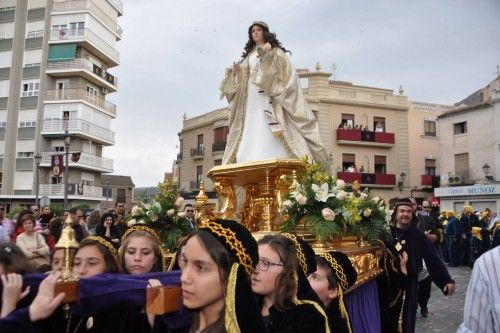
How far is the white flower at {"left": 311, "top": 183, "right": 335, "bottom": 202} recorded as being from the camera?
539 cm

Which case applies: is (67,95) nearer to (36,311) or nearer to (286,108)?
(286,108)

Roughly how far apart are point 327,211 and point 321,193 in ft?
1.09

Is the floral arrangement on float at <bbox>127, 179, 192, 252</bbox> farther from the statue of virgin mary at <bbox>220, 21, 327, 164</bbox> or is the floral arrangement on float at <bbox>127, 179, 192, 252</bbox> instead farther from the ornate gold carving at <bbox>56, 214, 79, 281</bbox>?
the ornate gold carving at <bbox>56, 214, 79, 281</bbox>

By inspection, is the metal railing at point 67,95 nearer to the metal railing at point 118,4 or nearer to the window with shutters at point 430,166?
the metal railing at point 118,4

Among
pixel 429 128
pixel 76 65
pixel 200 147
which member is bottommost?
pixel 200 147

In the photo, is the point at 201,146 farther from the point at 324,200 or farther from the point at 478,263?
the point at 478,263

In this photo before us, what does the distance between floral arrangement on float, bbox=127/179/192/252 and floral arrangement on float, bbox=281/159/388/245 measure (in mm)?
1471

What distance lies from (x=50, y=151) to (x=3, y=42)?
947 cm

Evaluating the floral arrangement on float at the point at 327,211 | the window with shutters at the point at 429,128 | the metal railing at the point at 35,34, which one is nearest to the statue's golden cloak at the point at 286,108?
the floral arrangement on float at the point at 327,211

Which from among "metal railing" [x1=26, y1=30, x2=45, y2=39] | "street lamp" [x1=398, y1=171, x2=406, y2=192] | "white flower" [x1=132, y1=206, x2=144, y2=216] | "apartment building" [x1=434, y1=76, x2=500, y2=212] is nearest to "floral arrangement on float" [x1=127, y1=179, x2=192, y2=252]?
"white flower" [x1=132, y1=206, x2=144, y2=216]

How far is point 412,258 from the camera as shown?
5.82 m

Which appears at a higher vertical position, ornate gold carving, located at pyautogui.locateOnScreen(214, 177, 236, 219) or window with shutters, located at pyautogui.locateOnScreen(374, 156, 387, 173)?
window with shutters, located at pyautogui.locateOnScreen(374, 156, 387, 173)

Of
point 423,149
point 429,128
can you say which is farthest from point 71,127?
point 429,128

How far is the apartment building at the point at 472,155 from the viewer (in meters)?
30.6
